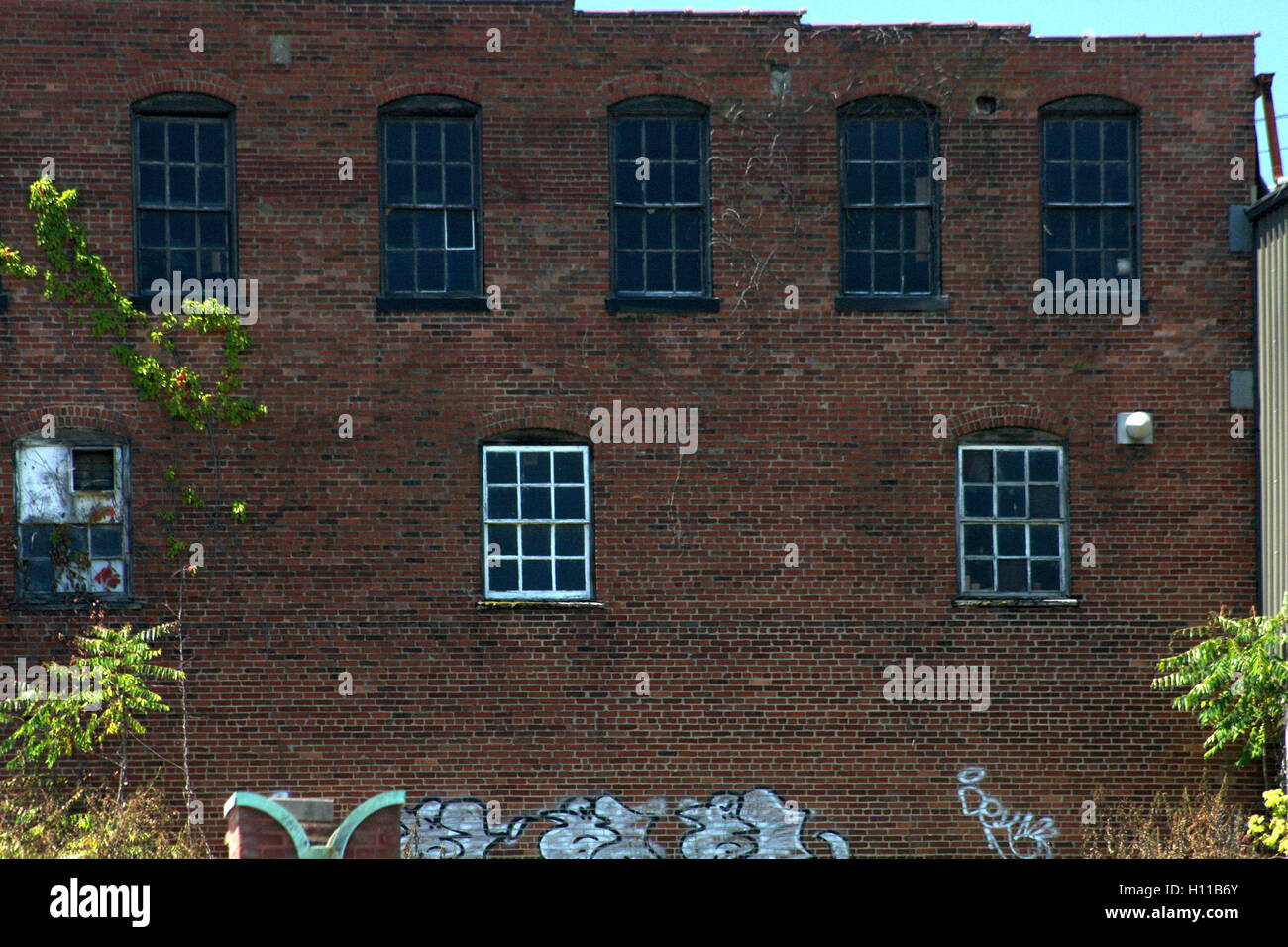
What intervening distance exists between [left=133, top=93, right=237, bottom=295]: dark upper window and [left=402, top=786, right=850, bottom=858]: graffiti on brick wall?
19.9 ft

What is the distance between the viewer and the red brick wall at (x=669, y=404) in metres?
15.4

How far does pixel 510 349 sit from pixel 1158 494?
701 centimetres

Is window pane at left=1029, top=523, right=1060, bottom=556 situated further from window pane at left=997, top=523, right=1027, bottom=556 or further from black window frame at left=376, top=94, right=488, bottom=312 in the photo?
black window frame at left=376, top=94, right=488, bottom=312

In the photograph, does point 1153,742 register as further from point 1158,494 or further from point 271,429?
point 271,429

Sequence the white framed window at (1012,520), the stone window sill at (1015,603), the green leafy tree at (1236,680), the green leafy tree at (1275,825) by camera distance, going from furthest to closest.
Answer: the white framed window at (1012,520) < the stone window sill at (1015,603) < the green leafy tree at (1236,680) < the green leafy tree at (1275,825)

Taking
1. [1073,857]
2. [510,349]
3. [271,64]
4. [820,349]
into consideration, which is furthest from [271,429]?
[1073,857]

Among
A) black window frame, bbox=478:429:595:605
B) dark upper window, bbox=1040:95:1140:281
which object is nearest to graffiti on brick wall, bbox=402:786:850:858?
black window frame, bbox=478:429:595:605

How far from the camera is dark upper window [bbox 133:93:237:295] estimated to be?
15500 mm

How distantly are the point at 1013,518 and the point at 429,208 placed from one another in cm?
695

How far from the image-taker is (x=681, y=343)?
15766 millimetres

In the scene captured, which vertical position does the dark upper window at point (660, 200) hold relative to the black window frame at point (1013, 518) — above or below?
above

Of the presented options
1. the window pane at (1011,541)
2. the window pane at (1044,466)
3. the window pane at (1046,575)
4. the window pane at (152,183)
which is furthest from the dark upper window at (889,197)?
the window pane at (152,183)

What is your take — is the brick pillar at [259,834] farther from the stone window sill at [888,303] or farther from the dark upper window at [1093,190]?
the dark upper window at [1093,190]

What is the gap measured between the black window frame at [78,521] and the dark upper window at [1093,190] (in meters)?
10.0
